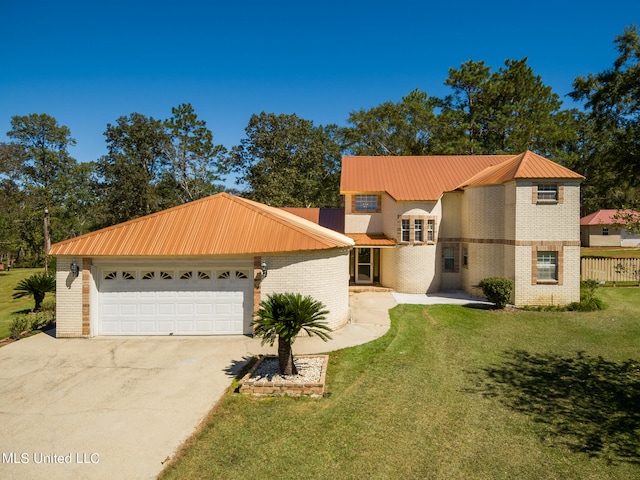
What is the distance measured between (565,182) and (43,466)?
19.5 m

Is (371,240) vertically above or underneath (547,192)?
underneath

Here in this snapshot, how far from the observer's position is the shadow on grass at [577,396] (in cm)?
587

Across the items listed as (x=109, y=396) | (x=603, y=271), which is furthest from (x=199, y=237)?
(x=603, y=271)

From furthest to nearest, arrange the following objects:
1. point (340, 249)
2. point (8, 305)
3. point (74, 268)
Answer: point (8, 305), point (340, 249), point (74, 268)

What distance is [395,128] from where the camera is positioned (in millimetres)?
38594

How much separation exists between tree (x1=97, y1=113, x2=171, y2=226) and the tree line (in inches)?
3.9

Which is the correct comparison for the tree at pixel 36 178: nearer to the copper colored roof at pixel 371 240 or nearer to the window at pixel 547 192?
the copper colored roof at pixel 371 240

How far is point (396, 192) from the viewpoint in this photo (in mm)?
19500

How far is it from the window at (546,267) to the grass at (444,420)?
5347 millimetres

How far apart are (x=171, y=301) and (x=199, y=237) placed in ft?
7.57

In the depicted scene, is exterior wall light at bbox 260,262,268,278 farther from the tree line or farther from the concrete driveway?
the tree line

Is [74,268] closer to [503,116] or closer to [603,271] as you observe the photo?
[603,271]

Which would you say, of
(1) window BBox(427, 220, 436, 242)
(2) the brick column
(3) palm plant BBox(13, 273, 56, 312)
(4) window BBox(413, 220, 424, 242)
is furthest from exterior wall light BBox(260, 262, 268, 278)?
(1) window BBox(427, 220, 436, 242)

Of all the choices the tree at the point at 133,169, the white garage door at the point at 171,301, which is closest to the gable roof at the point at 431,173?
the white garage door at the point at 171,301
